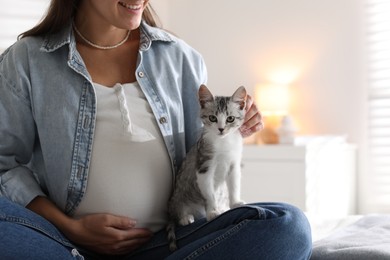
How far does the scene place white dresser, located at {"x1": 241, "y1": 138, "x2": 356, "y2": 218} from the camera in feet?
11.0

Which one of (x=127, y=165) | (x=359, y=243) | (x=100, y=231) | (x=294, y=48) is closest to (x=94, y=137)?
(x=127, y=165)

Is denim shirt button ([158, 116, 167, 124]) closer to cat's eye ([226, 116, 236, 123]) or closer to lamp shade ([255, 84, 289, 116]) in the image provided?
cat's eye ([226, 116, 236, 123])

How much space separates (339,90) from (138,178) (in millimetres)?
2673

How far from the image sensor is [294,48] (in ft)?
13.4

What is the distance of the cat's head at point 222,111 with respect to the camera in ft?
5.03

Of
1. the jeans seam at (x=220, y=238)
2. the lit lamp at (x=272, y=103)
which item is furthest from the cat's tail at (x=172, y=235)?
the lit lamp at (x=272, y=103)

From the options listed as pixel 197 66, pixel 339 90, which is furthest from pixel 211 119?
pixel 339 90

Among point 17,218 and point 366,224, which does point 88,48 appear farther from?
point 366,224

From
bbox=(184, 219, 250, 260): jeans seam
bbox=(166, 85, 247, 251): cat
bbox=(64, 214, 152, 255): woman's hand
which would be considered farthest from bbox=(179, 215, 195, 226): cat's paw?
bbox=(184, 219, 250, 260): jeans seam

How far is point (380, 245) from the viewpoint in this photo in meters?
1.45

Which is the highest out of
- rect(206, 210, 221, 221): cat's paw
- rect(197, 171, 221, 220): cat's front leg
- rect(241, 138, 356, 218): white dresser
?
rect(197, 171, 221, 220): cat's front leg

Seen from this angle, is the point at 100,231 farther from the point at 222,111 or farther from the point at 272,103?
the point at 272,103

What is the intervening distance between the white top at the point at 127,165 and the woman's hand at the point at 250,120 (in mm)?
226

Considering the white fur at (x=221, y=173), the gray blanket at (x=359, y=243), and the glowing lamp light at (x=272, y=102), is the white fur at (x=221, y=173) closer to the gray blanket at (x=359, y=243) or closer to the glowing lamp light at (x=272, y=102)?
the gray blanket at (x=359, y=243)
